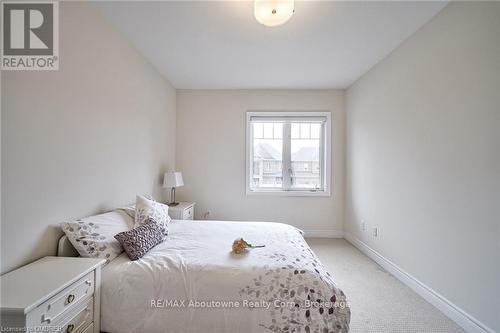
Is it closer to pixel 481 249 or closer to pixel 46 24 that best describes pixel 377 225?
pixel 481 249

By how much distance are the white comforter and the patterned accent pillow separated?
96 millimetres

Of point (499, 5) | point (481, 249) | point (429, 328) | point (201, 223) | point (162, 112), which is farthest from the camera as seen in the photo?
point (162, 112)

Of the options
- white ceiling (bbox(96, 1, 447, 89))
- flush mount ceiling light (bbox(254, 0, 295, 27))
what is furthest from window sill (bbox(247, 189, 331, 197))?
flush mount ceiling light (bbox(254, 0, 295, 27))

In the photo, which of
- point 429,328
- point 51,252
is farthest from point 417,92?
point 51,252

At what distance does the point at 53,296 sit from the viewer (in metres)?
1.04

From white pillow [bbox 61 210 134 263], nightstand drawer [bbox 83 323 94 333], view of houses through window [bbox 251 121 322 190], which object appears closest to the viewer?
nightstand drawer [bbox 83 323 94 333]

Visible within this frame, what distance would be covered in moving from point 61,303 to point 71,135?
1163 mm

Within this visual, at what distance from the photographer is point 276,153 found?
396 cm

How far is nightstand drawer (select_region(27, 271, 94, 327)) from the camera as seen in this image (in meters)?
0.97

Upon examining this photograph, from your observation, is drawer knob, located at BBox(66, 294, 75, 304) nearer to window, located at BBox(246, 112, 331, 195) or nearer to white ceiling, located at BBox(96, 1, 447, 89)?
white ceiling, located at BBox(96, 1, 447, 89)

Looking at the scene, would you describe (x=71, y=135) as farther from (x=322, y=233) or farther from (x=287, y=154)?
(x=322, y=233)

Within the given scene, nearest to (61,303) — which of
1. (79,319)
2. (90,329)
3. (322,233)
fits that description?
(79,319)

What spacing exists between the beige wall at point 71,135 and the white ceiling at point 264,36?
0.37m

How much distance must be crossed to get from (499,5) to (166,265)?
9.18 ft
